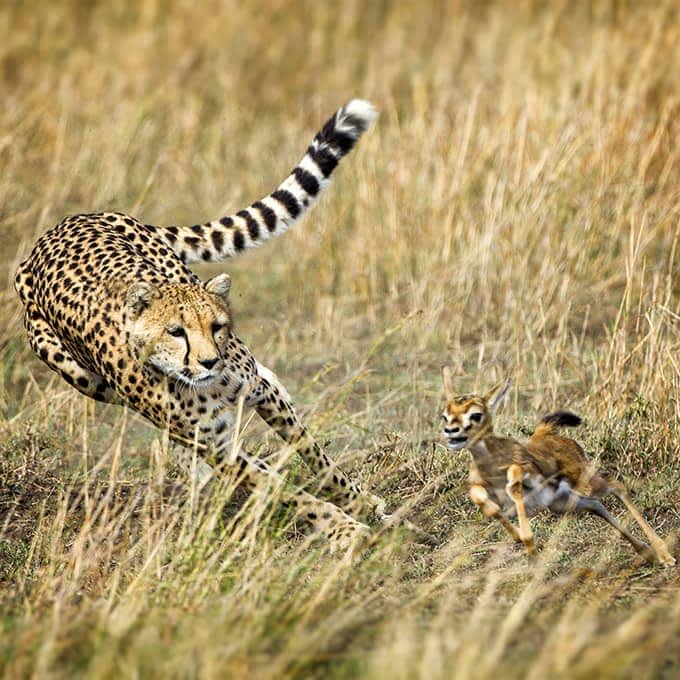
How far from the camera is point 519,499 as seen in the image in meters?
3.85

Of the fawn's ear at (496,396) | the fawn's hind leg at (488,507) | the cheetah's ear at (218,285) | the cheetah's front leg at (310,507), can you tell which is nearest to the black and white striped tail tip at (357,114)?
the cheetah's ear at (218,285)

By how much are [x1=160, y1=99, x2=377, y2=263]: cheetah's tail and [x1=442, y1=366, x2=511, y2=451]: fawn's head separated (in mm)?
1475

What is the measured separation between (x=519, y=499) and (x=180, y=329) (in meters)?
Answer: 1.18

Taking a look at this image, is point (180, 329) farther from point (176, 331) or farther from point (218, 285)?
point (218, 285)

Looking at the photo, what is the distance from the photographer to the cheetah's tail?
513 centimetres

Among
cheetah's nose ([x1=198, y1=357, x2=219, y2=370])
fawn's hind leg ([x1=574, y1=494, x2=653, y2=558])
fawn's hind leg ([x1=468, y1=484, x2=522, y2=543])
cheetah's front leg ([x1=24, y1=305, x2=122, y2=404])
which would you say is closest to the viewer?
fawn's hind leg ([x1=468, y1=484, x2=522, y2=543])

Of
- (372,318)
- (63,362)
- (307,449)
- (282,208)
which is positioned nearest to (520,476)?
(307,449)

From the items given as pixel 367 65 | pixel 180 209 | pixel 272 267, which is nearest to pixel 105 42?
pixel 367 65

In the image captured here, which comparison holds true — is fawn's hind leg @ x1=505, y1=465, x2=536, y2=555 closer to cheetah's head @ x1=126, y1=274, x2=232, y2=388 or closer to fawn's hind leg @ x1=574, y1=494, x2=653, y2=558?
fawn's hind leg @ x1=574, y1=494, x2=653, y2=558

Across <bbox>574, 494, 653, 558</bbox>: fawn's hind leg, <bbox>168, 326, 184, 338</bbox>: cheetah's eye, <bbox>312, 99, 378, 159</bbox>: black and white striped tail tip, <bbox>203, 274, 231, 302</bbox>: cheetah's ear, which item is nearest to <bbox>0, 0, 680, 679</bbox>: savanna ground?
<bbox>574, 494, 653, 558</bbox>: fawn's hind leg

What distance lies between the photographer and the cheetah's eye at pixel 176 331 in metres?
4.29

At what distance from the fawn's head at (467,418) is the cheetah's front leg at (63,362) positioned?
1432 mm

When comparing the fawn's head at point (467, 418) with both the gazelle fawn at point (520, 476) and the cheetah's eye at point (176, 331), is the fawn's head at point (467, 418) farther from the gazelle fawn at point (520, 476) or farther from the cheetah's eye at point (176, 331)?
the cheetah's eye at point (176, 331)

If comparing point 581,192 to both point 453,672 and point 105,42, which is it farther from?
point 105,42
